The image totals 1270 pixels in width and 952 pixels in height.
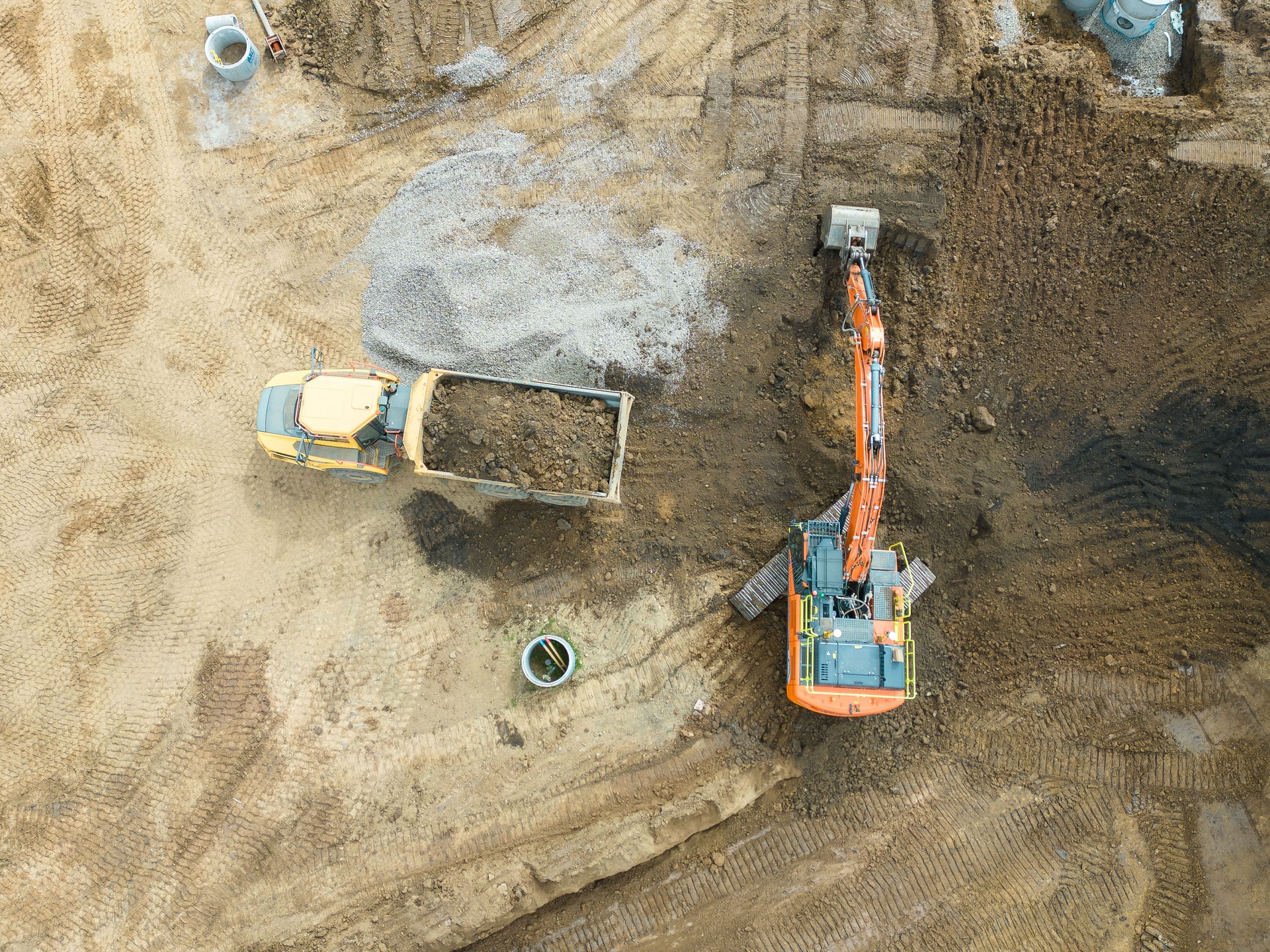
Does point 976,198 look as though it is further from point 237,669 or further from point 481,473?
point 237,669

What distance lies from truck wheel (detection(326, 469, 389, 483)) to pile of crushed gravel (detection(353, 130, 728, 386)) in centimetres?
177

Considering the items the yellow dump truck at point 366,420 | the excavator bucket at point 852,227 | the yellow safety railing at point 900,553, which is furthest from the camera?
the excavator bucket at point 852,227

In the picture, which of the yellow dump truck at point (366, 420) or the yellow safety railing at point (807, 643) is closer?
the yellow safety railing at point (807, 643)

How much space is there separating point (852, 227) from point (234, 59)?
10808mm

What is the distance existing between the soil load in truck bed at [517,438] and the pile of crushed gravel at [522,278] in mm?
1151

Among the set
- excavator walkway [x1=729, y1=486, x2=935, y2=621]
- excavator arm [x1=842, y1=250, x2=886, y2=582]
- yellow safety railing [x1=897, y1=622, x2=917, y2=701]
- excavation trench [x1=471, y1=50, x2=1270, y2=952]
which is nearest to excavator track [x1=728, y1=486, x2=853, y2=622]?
excavator walkway [x1=729, y1=486, x2=935, y2=621]

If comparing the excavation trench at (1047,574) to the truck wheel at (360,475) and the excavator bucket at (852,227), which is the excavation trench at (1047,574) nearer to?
the excavator bucket at (852,227)

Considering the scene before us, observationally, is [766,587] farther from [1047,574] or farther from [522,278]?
[522,278]

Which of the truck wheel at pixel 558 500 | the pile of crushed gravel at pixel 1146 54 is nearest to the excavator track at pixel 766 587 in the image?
the truck wheel at pixel 558 500

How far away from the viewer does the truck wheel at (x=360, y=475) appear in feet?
34.9

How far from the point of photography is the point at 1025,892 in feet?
33.3

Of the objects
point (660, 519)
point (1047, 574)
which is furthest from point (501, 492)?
point (1047, 574)

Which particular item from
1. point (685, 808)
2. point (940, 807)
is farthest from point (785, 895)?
point (940, 807)

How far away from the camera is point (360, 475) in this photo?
1069 cm
